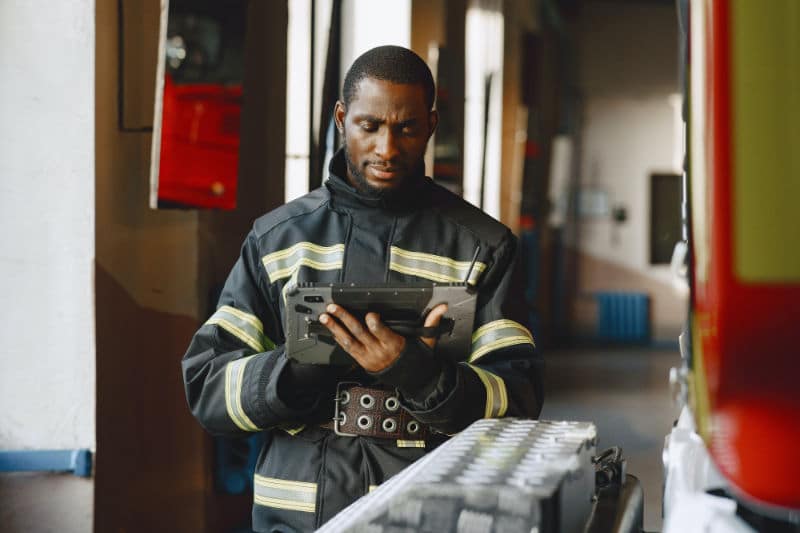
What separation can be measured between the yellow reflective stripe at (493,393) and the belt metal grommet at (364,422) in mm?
202

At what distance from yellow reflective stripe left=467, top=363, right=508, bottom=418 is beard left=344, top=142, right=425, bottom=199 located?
36 centimetres

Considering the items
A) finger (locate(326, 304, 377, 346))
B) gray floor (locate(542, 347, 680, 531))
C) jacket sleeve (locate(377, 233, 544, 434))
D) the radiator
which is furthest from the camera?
the radiator

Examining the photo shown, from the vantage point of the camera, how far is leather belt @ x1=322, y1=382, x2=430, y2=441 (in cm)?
186

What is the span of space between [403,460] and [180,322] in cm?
179

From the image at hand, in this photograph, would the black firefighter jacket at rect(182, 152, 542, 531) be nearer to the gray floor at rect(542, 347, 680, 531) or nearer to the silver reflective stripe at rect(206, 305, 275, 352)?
the silver reflective stripe at rect(206, 305, 275, 352)

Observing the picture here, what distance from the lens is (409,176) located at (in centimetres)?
195

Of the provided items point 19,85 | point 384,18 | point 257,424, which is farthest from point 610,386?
point 257,424

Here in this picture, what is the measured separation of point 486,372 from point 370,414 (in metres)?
0.22

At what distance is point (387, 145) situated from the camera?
1896 mm

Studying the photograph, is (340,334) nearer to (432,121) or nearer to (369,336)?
(369,336)

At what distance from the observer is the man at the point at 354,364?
1.84 meters

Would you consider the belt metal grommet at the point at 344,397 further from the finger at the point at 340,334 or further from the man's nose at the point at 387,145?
the man's nose at the point at 387,145

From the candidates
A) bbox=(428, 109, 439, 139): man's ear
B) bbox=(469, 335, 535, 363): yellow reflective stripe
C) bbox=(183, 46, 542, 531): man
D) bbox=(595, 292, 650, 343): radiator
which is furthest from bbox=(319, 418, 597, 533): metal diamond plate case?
bbox=(595, 292, 650, 343): radiator

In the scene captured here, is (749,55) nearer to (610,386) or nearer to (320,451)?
(320,451)
